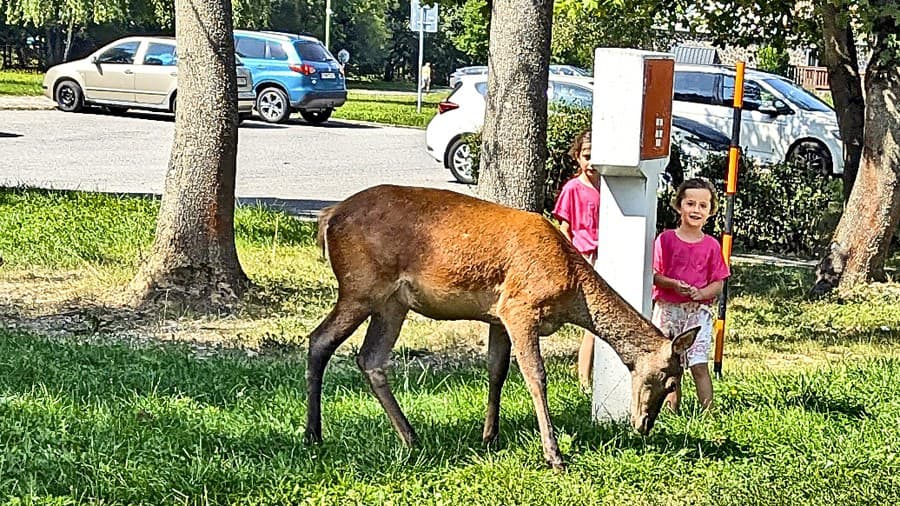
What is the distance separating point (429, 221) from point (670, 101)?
1.50m

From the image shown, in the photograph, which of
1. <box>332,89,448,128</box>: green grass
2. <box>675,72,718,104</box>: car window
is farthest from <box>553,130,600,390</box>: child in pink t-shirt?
<box>332,89,448,128</box>: green grass

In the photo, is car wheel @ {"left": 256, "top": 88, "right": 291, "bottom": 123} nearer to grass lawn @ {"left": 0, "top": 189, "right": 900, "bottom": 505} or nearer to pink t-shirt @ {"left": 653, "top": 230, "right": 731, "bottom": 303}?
grass lawn @ {"left": 0, "top": 189, "right": 900, "bottom": 505}

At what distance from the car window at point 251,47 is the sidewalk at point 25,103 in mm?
4547

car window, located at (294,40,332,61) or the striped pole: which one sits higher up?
car window, located at (294,40,332,61)

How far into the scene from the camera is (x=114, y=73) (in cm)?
2761

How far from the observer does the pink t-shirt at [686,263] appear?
21.5ft

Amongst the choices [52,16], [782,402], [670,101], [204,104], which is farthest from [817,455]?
[52,16]

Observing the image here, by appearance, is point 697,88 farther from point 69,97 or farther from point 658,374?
point 658,374

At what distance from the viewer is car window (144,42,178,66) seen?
27.1 meters

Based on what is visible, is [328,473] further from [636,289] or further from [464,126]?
[464,126]

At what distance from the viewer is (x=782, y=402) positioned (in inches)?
265

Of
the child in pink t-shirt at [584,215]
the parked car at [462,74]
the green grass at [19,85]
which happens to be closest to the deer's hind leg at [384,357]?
the child in pink t-shirt at [584,215]

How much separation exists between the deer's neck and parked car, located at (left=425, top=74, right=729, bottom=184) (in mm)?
12992

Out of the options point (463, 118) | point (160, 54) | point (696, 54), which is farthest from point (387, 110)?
point (463, 118)
